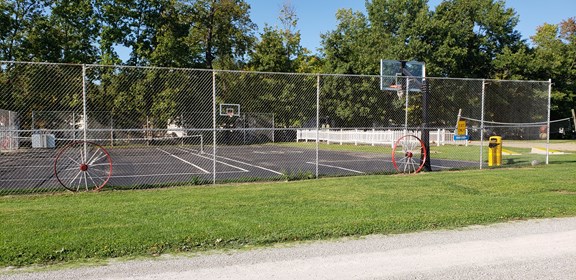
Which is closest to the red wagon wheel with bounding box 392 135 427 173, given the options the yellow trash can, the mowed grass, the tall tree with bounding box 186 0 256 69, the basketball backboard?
the basketball backboard

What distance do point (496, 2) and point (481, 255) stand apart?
151 feet

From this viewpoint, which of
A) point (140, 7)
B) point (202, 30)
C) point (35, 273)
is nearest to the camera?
point (35, 273)

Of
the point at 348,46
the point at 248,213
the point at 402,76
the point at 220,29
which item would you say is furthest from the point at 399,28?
the point at 248,213

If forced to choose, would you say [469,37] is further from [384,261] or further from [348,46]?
[384,261]

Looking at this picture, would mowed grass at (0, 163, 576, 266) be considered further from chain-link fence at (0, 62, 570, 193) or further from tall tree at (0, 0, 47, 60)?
tall tree at (0, 0, 47, 60)

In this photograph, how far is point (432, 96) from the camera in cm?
2502

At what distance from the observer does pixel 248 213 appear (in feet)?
23.9

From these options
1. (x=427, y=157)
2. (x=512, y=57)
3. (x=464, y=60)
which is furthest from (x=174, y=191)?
(x=512, y=57)

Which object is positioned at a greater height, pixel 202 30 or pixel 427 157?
pixel 202 30

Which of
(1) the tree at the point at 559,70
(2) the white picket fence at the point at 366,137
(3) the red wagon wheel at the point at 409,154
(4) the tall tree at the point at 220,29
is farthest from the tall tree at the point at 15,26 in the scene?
(1) the tree at the point at 559,70

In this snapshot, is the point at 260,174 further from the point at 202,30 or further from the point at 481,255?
the point at 202,30

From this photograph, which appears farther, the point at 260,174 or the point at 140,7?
the point at 140,7

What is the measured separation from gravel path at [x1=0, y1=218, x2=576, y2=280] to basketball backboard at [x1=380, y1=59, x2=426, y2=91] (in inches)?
293

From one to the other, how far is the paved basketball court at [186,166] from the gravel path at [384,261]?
5.82 m
